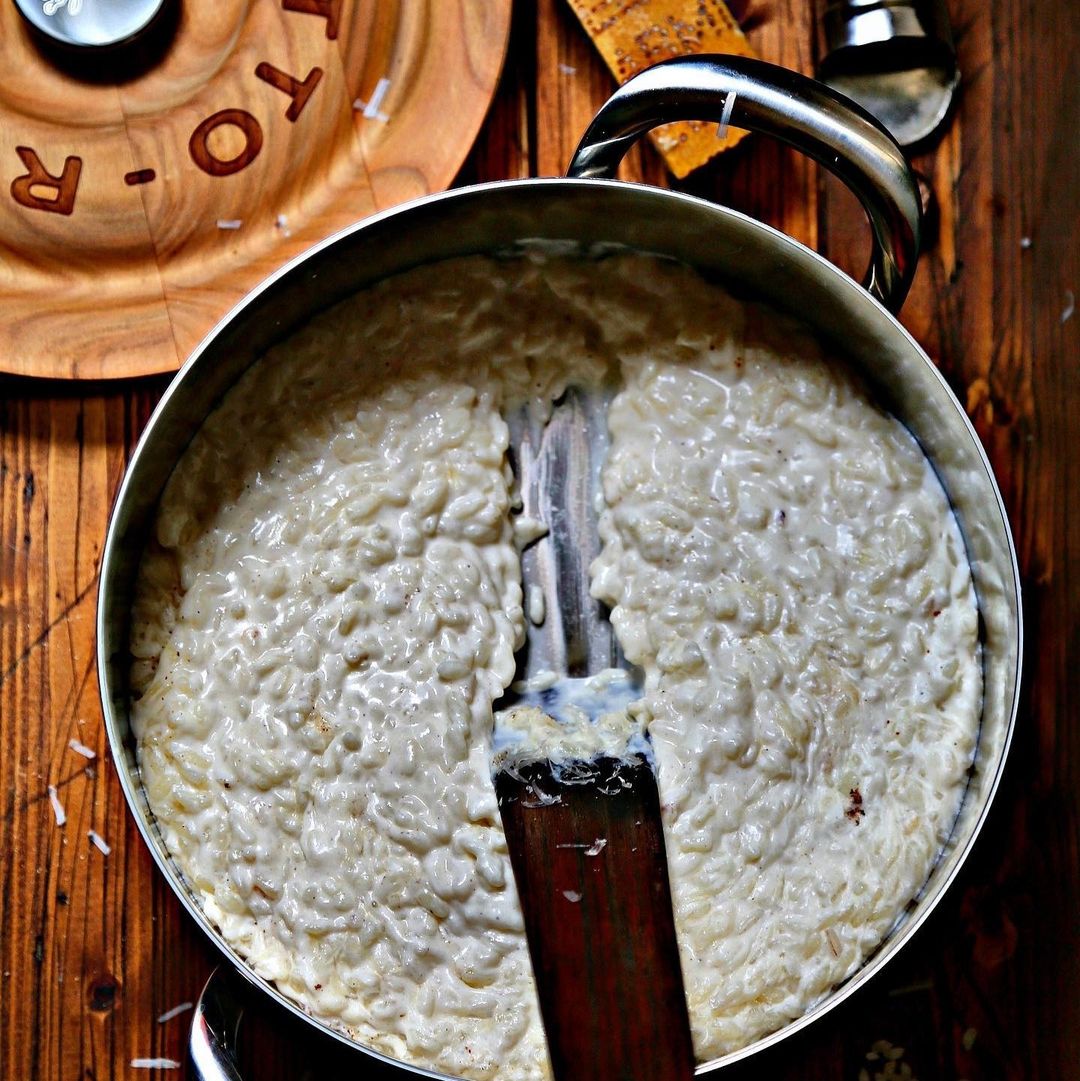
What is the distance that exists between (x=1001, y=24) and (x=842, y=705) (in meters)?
0.57

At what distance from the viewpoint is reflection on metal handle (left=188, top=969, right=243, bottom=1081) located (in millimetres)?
738

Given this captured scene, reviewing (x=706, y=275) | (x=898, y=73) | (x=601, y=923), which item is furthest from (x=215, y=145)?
(x=601, y=923)

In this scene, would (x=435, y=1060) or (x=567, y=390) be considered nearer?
(x=435, y=1060)

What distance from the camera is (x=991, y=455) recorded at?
884mm

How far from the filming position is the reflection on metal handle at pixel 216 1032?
738 mm

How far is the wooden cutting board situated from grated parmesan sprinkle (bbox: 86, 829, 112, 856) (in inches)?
15.6

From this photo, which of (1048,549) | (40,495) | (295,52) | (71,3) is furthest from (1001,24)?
(40,495)

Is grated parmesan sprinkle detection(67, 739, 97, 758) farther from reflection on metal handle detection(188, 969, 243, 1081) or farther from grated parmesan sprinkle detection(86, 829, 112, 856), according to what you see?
reflection on metal handle detection(188, 969, 243, 1081)

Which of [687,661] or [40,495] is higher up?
[40,495]

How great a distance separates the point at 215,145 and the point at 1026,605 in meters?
0.73

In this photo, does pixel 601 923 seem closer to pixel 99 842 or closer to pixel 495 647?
pixel 495 647

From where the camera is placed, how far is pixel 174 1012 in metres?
0.85

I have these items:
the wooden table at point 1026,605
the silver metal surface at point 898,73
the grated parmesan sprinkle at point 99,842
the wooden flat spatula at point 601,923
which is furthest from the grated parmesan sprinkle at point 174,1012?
the silver metal surface at point 898,73

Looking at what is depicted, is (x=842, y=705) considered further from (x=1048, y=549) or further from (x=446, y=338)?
(x=446, y=338)
